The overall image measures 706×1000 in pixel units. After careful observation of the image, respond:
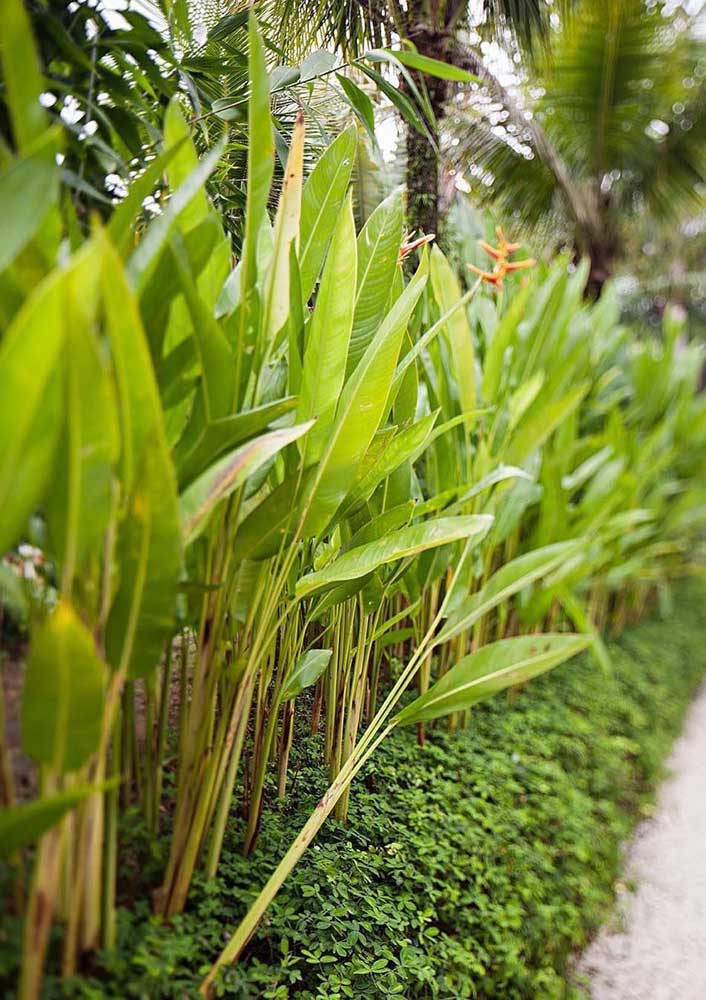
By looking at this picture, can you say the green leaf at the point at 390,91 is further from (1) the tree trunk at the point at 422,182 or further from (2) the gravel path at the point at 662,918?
(2) the gravel path at the point at 662,918

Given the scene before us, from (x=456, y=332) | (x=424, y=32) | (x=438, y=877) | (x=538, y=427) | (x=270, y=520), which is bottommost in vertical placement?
(x=438, y=877)

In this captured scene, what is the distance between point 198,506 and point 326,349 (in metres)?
0.24

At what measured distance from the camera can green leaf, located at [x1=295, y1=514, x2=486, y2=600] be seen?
32.2 inches

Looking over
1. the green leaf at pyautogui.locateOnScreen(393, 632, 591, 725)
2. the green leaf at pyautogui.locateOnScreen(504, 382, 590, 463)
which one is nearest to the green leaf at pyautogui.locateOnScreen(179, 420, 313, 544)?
the green leaf at pyautogui.locateOnScreen(393, 632, 591, 725)

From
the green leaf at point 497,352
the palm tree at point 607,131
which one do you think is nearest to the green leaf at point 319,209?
the green leaf at point 497,352

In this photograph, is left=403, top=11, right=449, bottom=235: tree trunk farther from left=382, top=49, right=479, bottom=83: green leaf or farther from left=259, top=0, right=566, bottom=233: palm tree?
left=382, top=49, right=479, bottom=83: green leaf

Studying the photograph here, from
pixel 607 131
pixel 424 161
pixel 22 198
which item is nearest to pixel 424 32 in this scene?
pixel 424 161

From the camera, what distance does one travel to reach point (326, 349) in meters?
0.76

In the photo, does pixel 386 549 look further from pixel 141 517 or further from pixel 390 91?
pixel 390 91

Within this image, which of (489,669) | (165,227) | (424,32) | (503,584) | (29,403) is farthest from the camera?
(424,32)

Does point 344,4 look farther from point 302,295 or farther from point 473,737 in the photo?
point 473,737

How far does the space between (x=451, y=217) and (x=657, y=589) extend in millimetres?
1977

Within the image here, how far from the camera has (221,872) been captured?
2.57 feet

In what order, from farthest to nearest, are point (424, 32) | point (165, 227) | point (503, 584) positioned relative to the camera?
point (424, 32) < point (503, 584) < point (165, 227)
